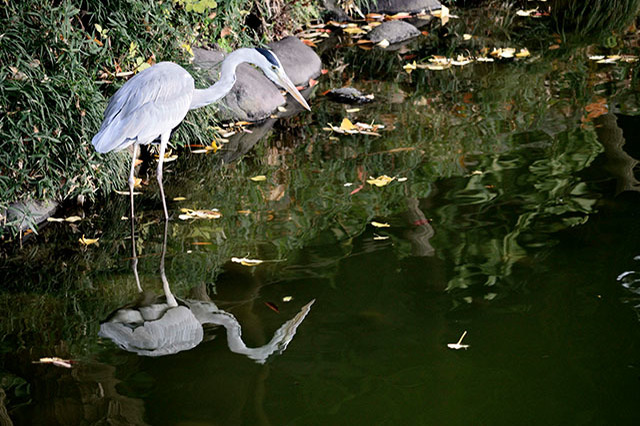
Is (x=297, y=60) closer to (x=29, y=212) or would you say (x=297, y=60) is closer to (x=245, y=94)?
(x=245, y=94)

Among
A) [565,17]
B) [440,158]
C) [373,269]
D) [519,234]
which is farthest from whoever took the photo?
[565,17]

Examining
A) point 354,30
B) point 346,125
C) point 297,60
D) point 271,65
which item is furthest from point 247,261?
point 354,30

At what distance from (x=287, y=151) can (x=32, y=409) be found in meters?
3.37

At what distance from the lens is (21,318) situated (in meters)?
3.82

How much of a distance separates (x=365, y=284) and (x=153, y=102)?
5.53 feet

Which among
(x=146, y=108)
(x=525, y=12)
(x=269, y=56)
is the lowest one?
(x=525, y=12)

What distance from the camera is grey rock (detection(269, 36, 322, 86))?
7887 millimetres

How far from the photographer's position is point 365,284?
406 centimetres

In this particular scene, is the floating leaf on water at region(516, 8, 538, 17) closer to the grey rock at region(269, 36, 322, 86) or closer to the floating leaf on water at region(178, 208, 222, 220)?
the grey rock at region(269, 36, 322, 86)

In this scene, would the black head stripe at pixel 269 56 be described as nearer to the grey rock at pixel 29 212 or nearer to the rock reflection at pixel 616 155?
the grey rock at pixel 29 212

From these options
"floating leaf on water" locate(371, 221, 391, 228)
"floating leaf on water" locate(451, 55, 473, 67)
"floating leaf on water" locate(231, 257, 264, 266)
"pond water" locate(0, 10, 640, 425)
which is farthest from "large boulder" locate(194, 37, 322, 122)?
"floating leaf on water" locate(231, 257, 264, 266)

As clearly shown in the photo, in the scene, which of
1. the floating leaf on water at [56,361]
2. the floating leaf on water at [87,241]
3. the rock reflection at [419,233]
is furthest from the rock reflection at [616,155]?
the floating leaf on water at [56,361]

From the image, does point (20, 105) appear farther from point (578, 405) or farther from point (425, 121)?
point (578, 405)

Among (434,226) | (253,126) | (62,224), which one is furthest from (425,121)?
(62,224)
